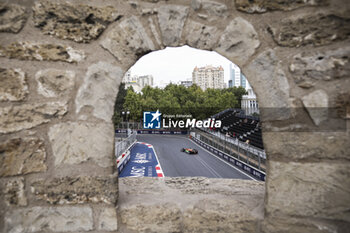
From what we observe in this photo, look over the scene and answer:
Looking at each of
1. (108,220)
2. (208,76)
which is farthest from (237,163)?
(208,76)

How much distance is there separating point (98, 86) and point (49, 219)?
0.80 m

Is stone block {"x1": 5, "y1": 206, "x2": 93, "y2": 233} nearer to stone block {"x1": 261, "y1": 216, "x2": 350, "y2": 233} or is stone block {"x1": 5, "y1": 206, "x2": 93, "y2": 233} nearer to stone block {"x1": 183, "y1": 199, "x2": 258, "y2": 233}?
stone block {"x1": 183, "y1": 199, "x2": 258, "y2": 233}

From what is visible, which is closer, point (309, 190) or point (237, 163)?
point (309, 190)

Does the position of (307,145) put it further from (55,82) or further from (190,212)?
(55,82)

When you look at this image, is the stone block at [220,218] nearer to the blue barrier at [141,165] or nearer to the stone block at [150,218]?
the stone block at [150,218]

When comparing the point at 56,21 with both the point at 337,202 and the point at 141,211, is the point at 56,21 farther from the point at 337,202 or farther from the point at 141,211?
the point at 337,202

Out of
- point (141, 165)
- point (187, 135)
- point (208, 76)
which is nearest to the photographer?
point (141, 165)

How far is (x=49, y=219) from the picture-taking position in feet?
4.03

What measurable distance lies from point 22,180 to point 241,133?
65.0ft

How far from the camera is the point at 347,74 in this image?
1.08 metres

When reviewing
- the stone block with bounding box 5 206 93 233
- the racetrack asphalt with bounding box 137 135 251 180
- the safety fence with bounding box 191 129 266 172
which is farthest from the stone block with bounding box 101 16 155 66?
the racetrack asphalt with bounding box 137 135 251 180

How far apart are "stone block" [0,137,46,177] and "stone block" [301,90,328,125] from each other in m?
1.44

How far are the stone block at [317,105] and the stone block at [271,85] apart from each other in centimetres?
9

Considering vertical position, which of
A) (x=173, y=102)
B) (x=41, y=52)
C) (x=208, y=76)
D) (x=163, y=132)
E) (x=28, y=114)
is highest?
(x=208, y=76)
